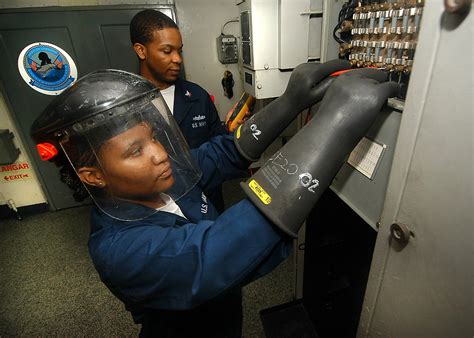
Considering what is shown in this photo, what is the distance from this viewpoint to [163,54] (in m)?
1.40

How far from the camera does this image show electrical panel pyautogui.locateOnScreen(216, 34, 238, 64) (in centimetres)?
242

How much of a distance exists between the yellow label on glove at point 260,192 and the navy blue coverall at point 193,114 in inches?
38.8

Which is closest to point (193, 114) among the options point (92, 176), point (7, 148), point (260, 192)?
point (92, 176)

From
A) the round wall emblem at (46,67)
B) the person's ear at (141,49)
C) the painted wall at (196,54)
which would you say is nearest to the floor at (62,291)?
the painted wall at (196,54)

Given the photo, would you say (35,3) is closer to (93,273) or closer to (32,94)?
Answer: (32,94)

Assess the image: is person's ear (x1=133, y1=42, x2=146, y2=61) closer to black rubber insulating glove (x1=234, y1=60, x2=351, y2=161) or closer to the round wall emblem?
black rubber insulating glove (x1=234, y1=60, x2=351, y2=161)

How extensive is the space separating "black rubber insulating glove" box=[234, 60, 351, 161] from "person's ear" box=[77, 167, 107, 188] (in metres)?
0.42

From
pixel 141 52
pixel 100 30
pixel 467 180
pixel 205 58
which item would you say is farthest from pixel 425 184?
pixel 100 30

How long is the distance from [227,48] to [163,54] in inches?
47.5

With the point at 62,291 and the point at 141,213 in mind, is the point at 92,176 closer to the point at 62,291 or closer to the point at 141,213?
the point at 141,213

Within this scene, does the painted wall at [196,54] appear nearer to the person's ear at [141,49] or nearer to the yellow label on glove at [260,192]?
the person's ear at [141,49]

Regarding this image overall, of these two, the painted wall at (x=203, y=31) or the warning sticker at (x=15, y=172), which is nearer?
the painted wall at (x=203, y=31)

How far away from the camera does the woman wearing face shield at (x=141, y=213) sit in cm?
51

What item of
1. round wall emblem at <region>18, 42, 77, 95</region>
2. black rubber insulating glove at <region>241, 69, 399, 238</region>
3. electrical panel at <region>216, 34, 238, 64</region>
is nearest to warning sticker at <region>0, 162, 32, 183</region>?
round wall emblem at <region>18, 42, 77, 95</region>
